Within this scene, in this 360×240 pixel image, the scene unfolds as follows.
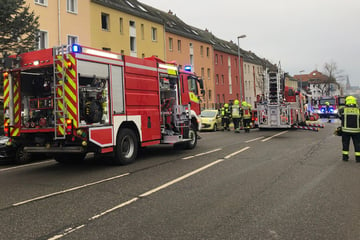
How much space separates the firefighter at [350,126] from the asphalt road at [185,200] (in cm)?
38

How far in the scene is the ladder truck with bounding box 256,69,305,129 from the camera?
18969 mm

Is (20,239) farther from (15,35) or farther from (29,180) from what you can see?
(15,35)

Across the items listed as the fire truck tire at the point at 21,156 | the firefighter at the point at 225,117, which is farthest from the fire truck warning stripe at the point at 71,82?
the firefighter at the point at 225,117

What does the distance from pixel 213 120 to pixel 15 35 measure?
1202cm

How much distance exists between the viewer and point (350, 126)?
905 cm

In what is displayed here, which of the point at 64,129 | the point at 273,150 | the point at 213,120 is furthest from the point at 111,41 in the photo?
the point at 64,129

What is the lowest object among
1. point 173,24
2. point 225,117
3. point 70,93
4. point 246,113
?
point 225,117

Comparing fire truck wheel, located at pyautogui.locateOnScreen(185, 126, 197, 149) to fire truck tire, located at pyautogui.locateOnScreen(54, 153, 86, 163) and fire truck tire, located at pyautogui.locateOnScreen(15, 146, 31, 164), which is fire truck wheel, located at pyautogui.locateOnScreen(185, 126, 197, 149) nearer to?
fire truck tire, located at pyautogui.locateOnScreen(54, 153, 86, 163)

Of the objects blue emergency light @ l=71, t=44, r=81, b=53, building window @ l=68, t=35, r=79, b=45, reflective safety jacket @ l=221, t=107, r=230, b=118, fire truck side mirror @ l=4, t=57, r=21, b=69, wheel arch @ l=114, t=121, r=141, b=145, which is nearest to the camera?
blue emergency light @ l=71, t=44, r=81, b=53

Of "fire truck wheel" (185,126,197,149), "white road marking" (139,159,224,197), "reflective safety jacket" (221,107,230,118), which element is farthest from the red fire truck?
"reflective safety jacket" (221,107,230,118)

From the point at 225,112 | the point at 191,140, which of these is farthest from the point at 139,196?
the point at 225,112

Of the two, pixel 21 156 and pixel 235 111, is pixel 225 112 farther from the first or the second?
pixel 21 156

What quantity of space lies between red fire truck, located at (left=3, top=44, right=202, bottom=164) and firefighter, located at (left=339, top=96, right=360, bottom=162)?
4.97m

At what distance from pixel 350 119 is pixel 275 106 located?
9.90m
